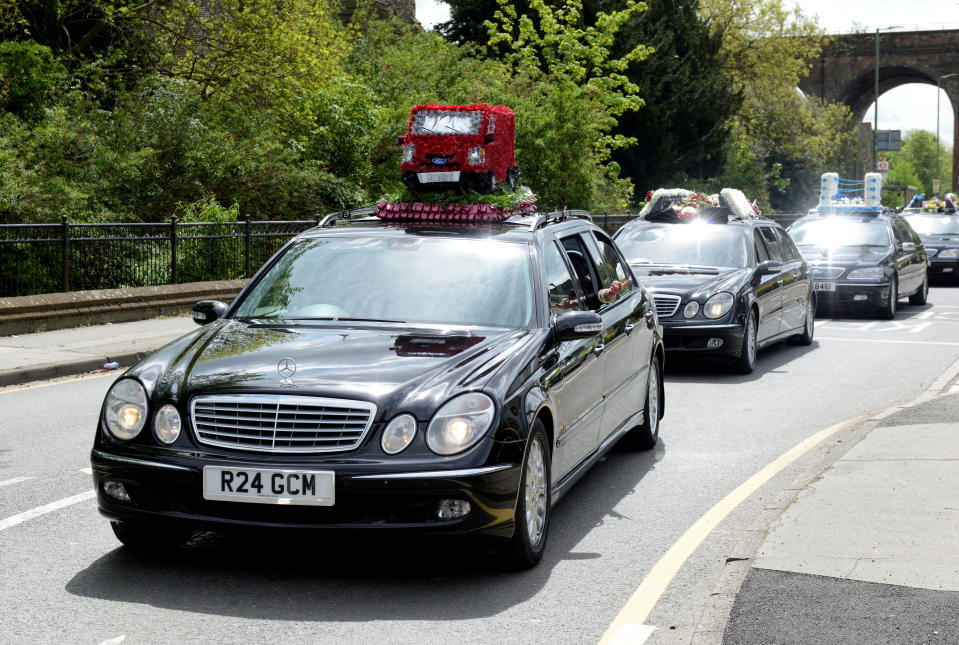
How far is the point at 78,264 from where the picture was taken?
1741 cm

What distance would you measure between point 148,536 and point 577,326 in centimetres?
222

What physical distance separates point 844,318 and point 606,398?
13518 millimetres

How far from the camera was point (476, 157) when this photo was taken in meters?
8.06

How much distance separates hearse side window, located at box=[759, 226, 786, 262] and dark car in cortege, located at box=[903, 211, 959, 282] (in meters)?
13.2

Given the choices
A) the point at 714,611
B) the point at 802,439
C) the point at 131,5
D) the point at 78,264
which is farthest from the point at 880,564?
the point at 131,5

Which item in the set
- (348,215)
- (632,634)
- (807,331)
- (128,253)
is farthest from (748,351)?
(128,253)

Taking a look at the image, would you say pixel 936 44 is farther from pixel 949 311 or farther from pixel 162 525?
pixel 162 525

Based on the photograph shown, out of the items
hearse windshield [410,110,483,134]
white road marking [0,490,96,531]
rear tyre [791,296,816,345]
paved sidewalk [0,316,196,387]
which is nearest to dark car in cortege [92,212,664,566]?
white road marking [0,490,96,531]

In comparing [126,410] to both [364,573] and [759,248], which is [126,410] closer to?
[364,573]

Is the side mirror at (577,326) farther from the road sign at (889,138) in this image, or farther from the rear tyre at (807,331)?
the road sign at (889,138)

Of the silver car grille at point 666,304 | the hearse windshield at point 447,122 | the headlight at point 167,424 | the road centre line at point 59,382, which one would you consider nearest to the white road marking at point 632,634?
the headlight at point 167,424

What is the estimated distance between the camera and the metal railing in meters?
16.4

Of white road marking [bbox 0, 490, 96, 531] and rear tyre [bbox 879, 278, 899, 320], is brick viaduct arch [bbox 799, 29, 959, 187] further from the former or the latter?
white road marking [bbox 0, 490, 96, 531]

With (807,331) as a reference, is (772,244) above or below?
above
